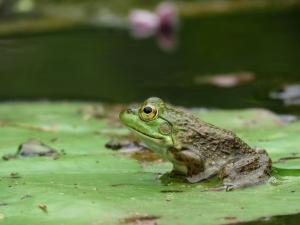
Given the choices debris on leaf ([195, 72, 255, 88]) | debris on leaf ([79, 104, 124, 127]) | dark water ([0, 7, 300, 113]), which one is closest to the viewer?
debris on leaf ([79, 104, 124, 127])

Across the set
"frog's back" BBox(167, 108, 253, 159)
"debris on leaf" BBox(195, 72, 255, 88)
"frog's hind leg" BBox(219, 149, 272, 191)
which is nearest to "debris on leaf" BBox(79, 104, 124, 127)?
"debris on leaf" BBox(195, 72, 255, 88)

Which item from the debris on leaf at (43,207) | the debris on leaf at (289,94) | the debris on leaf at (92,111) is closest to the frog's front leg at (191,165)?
the debris on leaf at (43,207)

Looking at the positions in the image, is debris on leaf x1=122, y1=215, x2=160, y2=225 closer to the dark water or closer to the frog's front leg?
the frog's front leg

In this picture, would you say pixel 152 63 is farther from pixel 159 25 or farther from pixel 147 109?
pixel 147 109

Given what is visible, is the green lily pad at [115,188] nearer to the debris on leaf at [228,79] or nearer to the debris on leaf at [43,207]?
the debris on leaf at [43,207]

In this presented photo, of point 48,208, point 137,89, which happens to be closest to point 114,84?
point 137,89

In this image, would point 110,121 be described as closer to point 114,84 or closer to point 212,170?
point 212,170
